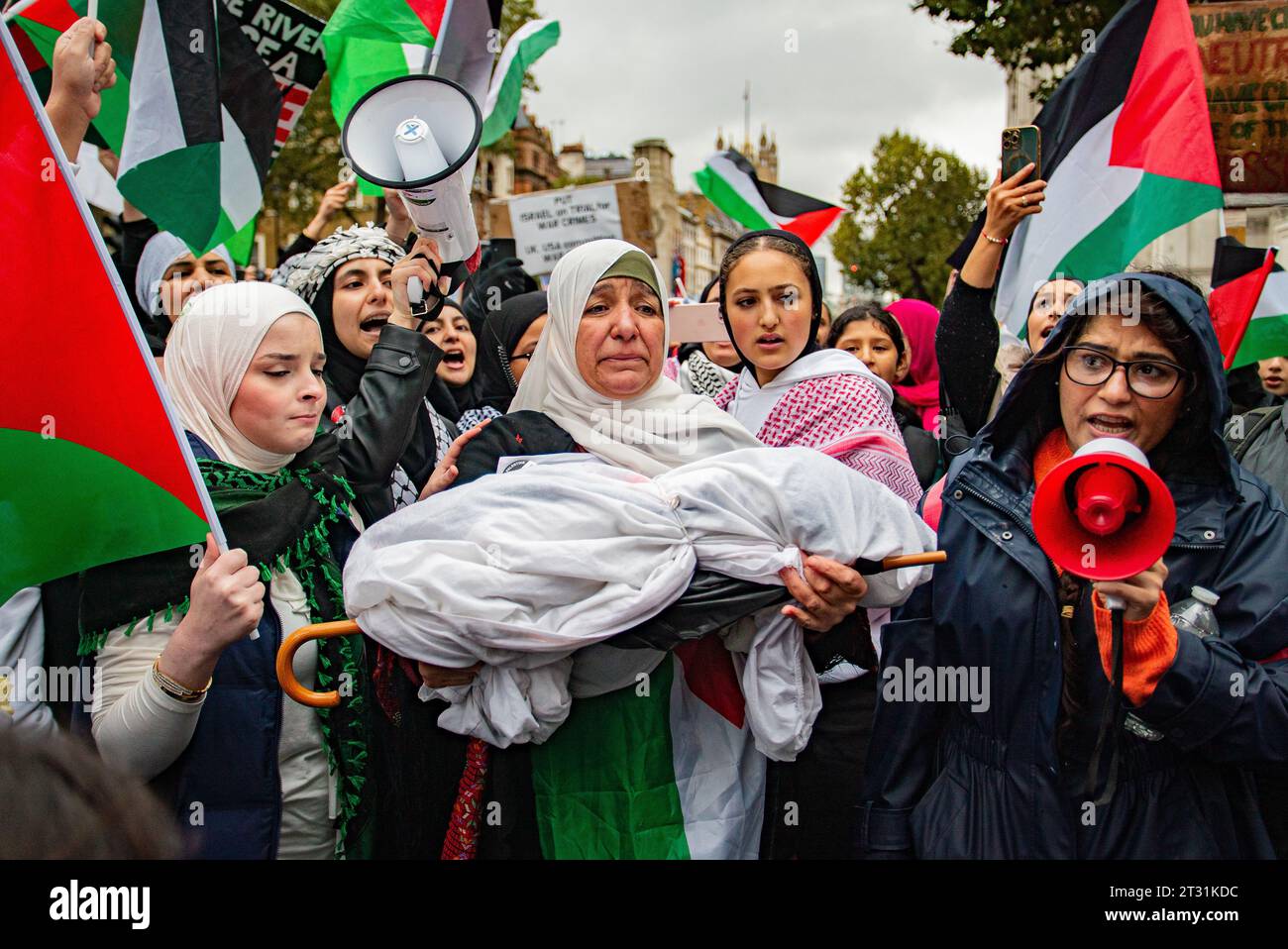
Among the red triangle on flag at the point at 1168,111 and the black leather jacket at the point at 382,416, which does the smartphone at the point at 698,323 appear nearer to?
the black leather jacket at the point at 382,416

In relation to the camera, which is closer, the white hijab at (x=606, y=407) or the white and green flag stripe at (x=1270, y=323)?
the white hijab at (x=606, y=407)

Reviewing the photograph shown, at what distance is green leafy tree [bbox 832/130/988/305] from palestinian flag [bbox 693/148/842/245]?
27617 millimetres

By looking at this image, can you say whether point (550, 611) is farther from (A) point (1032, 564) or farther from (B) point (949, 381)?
(B) point (949, 381)

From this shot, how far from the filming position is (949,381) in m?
2.80

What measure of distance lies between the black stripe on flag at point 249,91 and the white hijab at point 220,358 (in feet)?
6.36

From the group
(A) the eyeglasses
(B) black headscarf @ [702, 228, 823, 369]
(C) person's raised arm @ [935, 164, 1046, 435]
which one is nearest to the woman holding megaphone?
(A) the eyeglasses

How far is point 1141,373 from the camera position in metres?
1.95

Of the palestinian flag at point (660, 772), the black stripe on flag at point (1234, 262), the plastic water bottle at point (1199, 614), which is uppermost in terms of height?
the black stripe on flag at point (1234, 262)

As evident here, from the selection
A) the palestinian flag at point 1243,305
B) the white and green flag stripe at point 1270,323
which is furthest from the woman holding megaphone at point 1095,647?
the white and green flag stripe at point 1270,323

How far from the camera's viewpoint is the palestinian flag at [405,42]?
13.2 ft

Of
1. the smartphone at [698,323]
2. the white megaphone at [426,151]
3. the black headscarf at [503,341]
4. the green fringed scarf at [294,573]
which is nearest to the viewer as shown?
the green fringed scarf at [294,573]

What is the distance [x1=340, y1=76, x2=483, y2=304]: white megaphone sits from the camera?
2.68 metres

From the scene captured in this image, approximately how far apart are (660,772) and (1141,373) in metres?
1.27

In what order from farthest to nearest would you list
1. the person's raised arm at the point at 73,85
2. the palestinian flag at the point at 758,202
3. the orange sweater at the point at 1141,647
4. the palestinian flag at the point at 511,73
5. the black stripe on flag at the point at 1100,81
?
the palestinian flag at the point at 758,202 < the palestinian flag at the point at 511,73 < the black stripe on flag at the point at 1100,81 < the person's raised arm at the point at 73,85 < the orange sweater at the point at 1141,647
